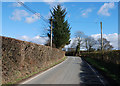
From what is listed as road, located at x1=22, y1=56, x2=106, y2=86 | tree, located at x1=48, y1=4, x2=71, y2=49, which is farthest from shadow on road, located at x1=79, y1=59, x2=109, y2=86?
tree, located at x1=48, y1=4, x2=71, y2=49

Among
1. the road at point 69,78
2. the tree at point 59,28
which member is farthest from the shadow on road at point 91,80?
the tree at point 59,28

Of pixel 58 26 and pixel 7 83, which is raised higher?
pixel 58 26

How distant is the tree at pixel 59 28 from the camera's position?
39094 millimetres

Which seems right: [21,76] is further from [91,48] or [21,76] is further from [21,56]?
[91,48]

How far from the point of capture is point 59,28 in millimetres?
39156

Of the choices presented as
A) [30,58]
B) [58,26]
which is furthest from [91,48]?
[30,58]

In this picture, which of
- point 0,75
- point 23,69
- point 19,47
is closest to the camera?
point 0,75

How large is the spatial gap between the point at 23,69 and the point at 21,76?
22.2 inches

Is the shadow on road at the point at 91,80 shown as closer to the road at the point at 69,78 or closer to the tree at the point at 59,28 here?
the road at the point at 69,78

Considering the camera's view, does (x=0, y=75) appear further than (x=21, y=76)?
No

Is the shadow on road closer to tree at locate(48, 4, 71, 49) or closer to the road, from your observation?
the road

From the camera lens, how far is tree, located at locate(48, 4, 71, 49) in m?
39.1

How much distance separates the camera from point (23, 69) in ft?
31.8

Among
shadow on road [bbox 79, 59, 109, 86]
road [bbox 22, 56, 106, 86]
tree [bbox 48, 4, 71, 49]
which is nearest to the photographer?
shadow on road [bbox 79, 59, 109, 86]
